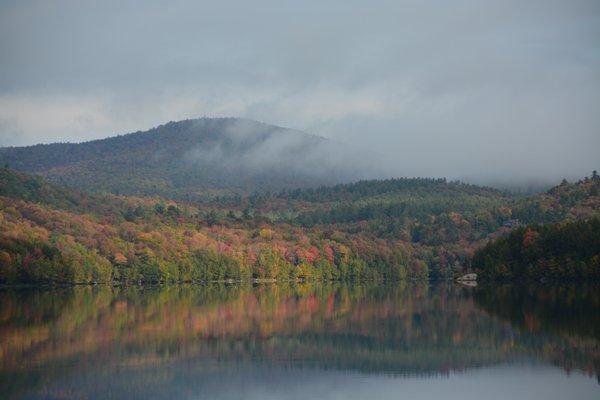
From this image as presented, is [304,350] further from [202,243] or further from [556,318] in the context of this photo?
[202,243]

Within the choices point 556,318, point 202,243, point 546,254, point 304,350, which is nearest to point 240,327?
point 304,350

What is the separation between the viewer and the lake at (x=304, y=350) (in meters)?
37.6

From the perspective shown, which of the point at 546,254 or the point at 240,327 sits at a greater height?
the point at 546,254

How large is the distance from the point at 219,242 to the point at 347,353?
10723cm

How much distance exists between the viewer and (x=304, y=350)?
49.0 m

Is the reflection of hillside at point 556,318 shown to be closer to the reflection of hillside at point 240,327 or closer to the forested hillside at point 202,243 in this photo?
the reflection of hillside at point 240,327

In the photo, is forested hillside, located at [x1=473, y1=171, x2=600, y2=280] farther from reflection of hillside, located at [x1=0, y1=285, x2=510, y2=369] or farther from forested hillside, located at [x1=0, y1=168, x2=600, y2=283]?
reflection of hillside, located at [x1=0, y1=285, x2=510, y2=369]

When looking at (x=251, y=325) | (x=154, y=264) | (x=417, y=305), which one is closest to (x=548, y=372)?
(x=251, y=325)

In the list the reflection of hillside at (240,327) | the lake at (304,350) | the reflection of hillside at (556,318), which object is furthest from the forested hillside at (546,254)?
the lake at (304,350)

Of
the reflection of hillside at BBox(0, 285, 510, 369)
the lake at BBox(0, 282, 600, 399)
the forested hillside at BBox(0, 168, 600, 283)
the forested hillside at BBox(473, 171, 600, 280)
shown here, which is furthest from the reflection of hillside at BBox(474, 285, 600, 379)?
the forested hillside at BBox(0, 168, 600, 283)

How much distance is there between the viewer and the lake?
123 feet

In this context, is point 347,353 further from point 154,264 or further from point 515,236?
point 154,264

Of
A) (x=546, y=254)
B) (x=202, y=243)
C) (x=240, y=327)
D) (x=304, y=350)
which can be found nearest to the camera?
(x=304, y=350)

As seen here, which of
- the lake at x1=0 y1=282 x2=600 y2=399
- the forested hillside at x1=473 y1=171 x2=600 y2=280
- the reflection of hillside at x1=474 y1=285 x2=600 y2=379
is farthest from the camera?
the forested hillside at x1=473 y1=171 x2=600 y2=280
